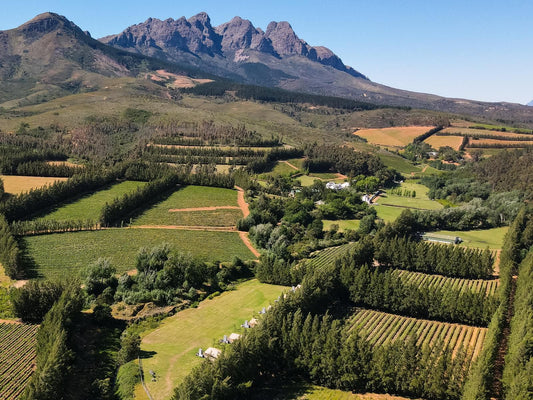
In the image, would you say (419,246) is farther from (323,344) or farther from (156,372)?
(156,372)

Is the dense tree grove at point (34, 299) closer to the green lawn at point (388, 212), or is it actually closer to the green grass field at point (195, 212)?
the green grass field at point (195, 212)

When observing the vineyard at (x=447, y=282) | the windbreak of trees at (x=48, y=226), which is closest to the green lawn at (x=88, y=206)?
the windbreak of trees at (x=48, y=226)

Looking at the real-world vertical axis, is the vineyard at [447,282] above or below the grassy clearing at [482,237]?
below

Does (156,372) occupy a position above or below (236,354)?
below

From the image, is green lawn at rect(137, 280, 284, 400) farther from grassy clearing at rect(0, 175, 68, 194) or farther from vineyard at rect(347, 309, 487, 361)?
grassy clearing at rect(0, 175, 68, 194)

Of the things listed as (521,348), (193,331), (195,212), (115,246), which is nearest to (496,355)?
(521,348)

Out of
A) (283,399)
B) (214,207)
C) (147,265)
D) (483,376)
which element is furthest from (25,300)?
(214,207)
